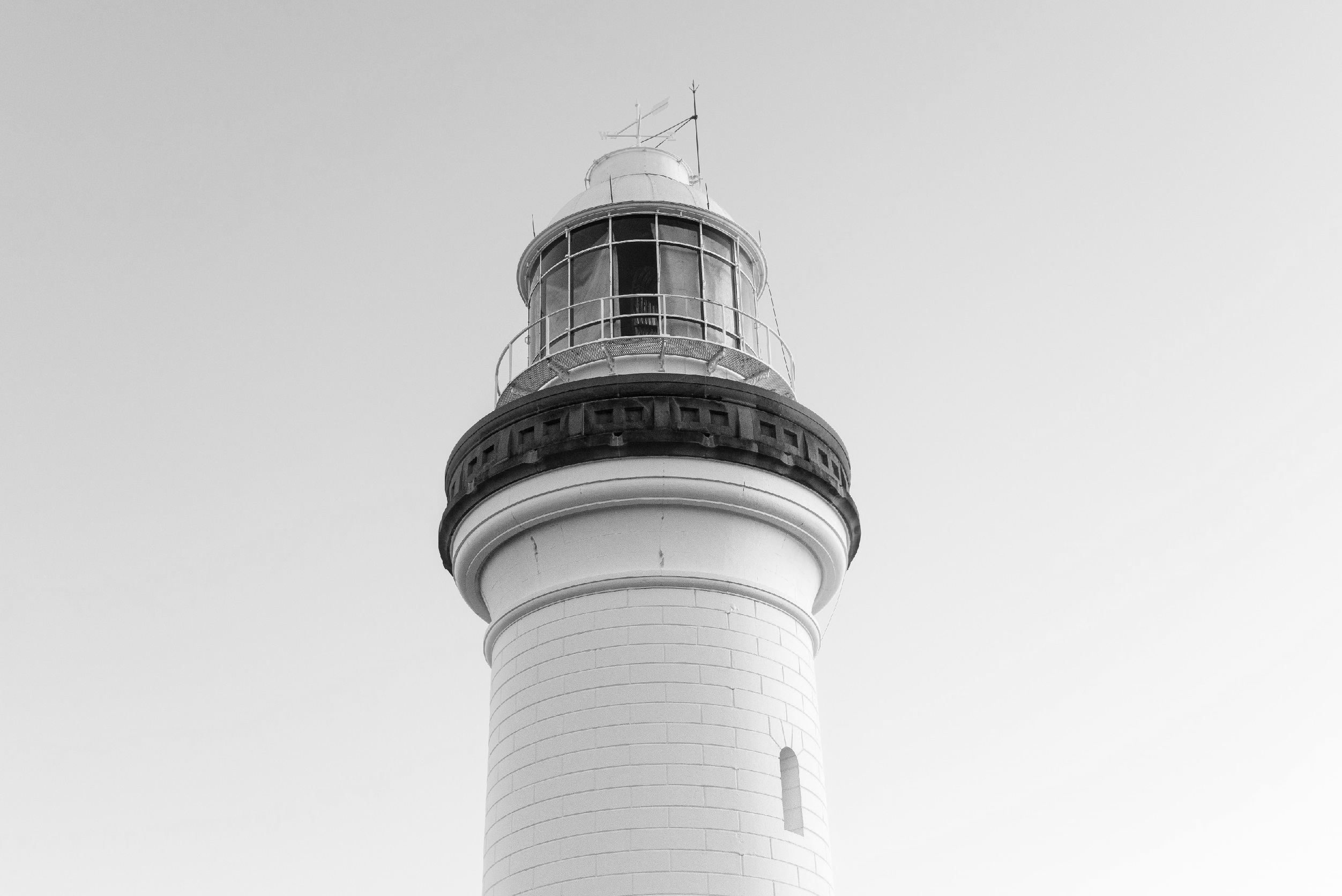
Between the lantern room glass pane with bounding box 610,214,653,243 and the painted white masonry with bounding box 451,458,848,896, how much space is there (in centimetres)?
273

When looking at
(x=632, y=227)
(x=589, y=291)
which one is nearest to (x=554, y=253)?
(x=589, y=291)

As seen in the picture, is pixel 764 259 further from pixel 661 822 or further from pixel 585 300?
pixel 661 822

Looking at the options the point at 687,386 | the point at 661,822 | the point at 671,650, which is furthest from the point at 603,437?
the point at 661,822

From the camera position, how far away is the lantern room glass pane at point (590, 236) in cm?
1399

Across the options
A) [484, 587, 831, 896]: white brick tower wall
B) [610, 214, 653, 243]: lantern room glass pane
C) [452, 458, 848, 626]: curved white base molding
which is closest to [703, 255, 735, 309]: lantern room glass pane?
[610, 214, 653, 243]: lantern room glass pane

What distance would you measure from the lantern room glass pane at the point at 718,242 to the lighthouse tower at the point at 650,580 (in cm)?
12

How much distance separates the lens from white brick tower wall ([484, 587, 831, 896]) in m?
11.0

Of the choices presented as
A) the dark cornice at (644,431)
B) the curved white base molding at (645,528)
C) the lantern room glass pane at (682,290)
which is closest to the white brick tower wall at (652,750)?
the curved white base molding at (645,528)

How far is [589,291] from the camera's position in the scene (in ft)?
46.0

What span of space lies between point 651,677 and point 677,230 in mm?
4539

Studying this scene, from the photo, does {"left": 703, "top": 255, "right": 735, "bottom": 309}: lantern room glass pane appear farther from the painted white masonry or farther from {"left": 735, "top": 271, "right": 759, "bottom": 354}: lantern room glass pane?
the painted white masonry

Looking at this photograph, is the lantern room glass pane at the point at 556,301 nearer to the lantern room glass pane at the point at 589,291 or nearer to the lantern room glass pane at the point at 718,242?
the lantern room glass pane at the point at 589,291

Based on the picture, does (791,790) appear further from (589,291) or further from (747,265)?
(747,265)

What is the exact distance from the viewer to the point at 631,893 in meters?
10.8
